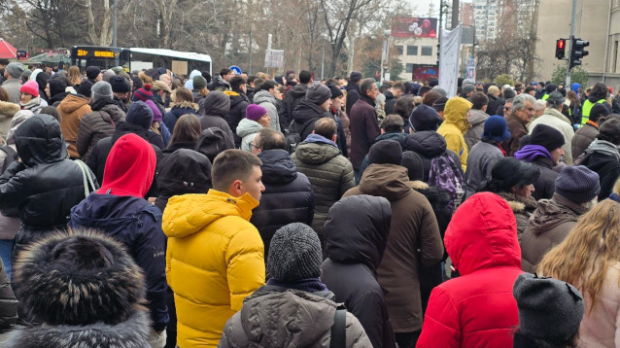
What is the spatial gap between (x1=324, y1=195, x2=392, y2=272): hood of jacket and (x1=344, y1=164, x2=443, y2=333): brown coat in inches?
49.4

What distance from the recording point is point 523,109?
32.0ft

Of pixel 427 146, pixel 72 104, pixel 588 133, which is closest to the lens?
pixel 427 146

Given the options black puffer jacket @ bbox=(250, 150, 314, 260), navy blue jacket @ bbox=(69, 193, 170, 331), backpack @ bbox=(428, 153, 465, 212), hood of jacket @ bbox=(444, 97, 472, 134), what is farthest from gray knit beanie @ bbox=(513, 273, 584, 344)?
hood of jacket @ bbox=(444, 97, 472, 134)

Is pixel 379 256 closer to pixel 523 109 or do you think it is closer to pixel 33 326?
pixel 33 326

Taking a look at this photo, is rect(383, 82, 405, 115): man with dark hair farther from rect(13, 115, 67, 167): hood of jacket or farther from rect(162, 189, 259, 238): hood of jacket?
rect(162, 189, 259, 238): hood of jacket

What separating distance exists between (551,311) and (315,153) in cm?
434

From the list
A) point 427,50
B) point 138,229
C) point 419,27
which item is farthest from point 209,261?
point 427,50

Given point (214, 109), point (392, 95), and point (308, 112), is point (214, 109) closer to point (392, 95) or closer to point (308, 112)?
point (308, 112)

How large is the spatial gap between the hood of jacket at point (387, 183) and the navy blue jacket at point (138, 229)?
61.3 inches

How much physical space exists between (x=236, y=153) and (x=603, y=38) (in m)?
60.9

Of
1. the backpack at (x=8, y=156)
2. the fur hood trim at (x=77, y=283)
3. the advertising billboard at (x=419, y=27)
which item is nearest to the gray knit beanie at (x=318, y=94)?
the backpack at (x=8, y=156)

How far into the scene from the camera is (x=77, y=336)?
8.36 ft

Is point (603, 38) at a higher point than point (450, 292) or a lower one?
higher

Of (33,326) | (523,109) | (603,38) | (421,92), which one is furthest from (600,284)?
(603,38)
